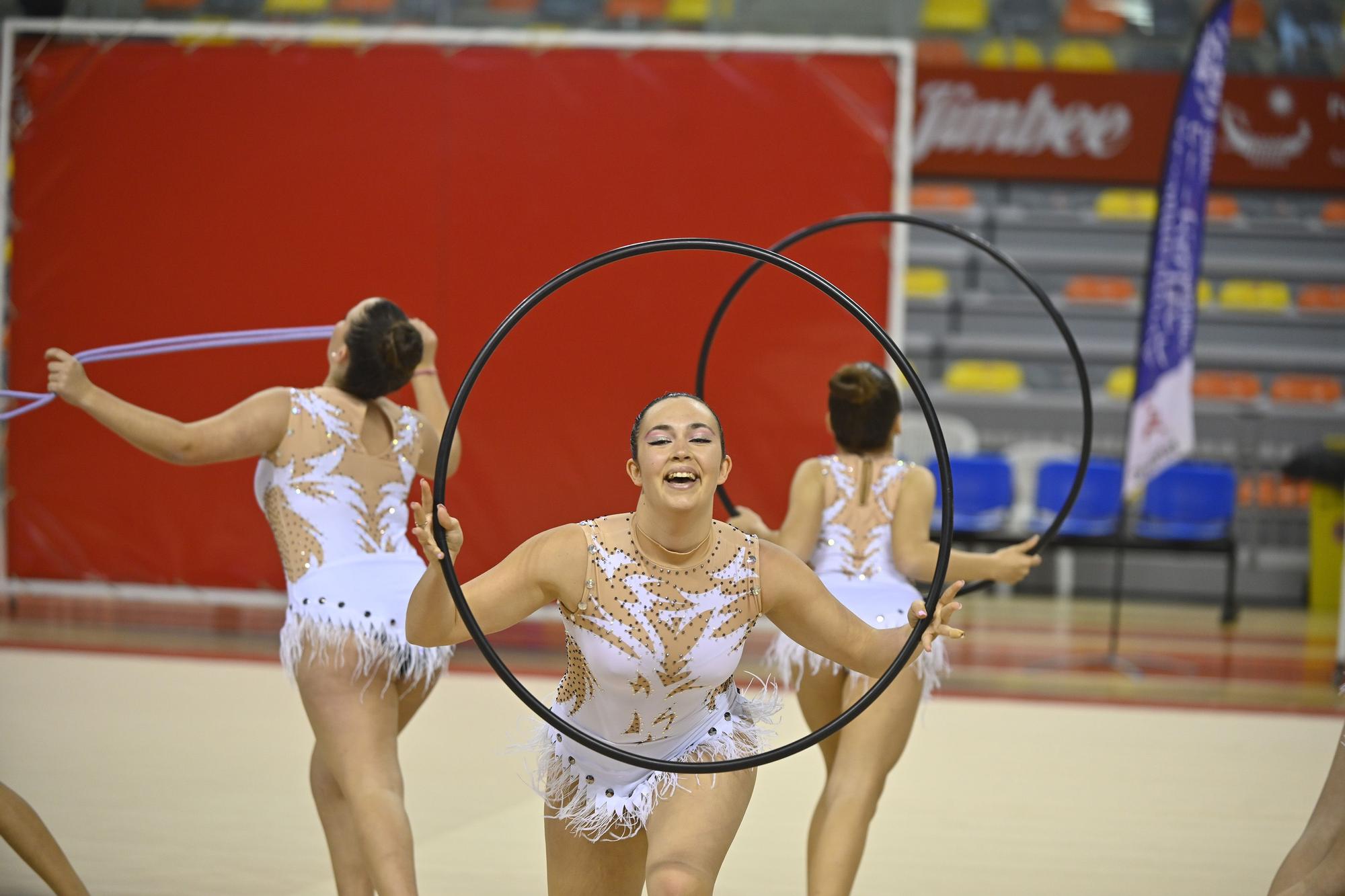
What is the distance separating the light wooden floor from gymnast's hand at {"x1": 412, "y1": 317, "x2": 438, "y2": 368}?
1.10 metres

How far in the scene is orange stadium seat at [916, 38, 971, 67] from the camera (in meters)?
12.2

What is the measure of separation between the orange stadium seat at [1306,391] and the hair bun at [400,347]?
1036cm

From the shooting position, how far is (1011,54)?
12297 millimetres

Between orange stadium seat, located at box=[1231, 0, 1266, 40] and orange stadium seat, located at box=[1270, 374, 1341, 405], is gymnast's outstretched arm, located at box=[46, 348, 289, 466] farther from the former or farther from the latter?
orange stadium seat, located at box=[1231, 0, 1266, 40]

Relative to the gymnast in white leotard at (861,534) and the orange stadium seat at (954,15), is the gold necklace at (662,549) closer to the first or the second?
the gymnast in white leotard at (861,534)

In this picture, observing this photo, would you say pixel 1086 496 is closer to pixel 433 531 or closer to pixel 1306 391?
pixel 1306 391

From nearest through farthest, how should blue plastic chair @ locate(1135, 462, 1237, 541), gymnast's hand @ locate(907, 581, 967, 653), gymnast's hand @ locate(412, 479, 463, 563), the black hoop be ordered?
gymnast's hand @ locate(412, 479, 463, 563) < gymnast's hand @ locate(907, 581, 967, 653) < the black hoop < blue plastic chair @ locate(1135, 462, 1237, 541)

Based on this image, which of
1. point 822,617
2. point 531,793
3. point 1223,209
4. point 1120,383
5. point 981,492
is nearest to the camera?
point 822,617

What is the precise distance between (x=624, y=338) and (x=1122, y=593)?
5511mm

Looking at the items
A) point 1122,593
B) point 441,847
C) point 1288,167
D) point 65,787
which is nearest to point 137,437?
point 441,847

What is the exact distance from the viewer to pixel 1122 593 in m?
11.6

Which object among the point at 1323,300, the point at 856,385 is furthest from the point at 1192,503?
the point at 856,385

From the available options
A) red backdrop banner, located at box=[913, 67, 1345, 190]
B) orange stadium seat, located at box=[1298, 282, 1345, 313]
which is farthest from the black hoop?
orange stadium seat, located at box=[1298, 282, 1345, 313]

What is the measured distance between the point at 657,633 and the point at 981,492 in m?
7.72
